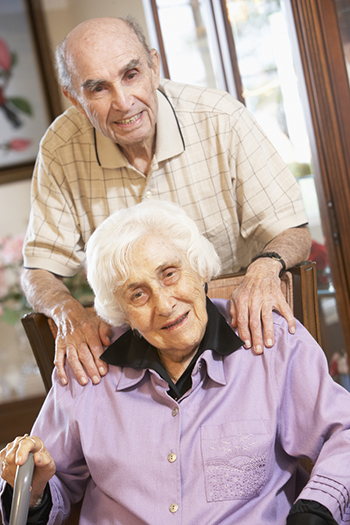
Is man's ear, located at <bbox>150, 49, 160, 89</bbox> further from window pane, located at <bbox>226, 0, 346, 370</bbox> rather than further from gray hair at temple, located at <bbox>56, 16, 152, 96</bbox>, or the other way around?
window pane, located at <bbox>226, 0, 346, 370</bbox>

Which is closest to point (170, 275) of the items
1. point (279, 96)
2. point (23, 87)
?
point (279, 96)

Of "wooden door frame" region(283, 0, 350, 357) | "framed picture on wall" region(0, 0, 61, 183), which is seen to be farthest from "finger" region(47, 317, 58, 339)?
"framed picture on wall" region(0, 0, 61, 183)

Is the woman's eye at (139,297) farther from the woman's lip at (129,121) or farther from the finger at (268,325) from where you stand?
the woman's lip at (129,121)

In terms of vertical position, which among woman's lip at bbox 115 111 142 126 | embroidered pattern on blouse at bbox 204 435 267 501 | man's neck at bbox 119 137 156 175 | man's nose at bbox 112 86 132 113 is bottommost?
embroidered pattern on blouse at bbox 204 435 267 501

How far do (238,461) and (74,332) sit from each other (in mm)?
600

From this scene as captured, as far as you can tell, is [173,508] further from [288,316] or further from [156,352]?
[288,316]

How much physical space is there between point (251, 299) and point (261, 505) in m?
0.51

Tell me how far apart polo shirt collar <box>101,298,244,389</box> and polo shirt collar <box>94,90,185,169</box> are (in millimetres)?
590

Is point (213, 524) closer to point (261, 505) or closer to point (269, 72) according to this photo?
point (261, 505)

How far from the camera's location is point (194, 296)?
4.55ft

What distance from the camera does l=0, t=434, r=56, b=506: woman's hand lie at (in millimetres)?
1170

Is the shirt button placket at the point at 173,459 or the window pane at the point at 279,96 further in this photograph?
the window pane at the point at 279,96

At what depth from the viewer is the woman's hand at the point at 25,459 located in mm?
1170

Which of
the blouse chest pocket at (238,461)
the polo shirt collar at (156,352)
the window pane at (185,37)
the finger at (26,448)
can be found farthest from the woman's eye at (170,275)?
the window pane at (185,37)
